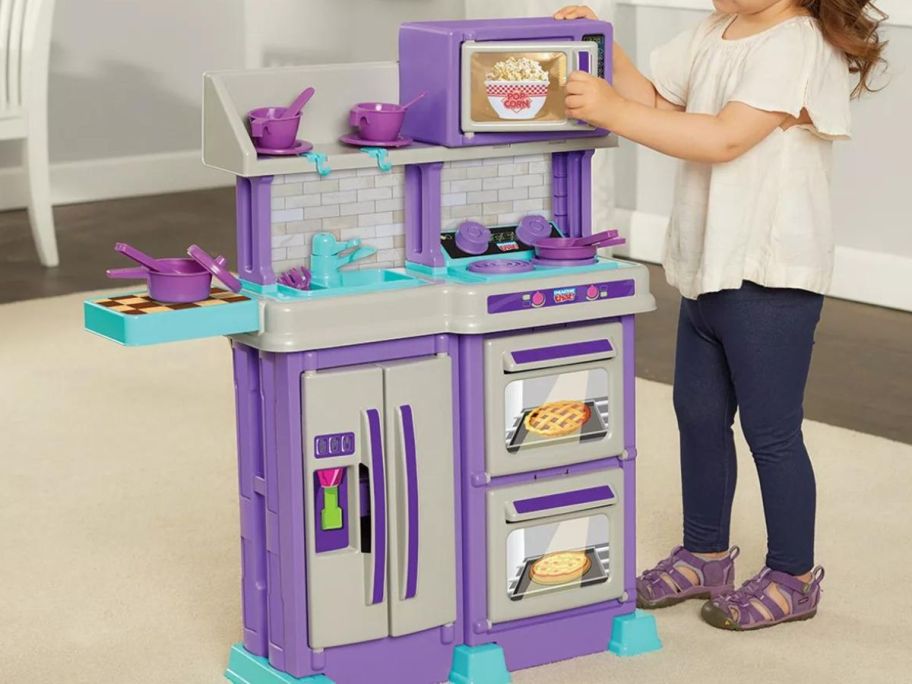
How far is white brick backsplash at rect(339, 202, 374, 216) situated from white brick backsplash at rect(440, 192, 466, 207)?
0.32 feet

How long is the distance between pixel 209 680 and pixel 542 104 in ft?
2.55

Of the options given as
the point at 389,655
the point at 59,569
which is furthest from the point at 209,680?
the point at 59,569

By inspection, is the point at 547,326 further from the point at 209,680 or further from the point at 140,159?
the point at 140,159

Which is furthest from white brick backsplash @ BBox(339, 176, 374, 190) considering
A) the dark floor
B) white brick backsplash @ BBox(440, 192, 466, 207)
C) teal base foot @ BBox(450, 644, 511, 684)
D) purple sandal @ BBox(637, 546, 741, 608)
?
the dark floor

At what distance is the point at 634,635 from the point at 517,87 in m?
0.67

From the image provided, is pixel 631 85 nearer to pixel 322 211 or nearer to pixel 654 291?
pixel 322 211

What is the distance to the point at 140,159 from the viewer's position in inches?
205

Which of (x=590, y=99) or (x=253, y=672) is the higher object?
(x=590, y=99)

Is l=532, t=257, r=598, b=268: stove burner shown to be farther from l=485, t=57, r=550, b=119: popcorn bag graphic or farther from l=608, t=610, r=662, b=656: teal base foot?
l=608, t=610, r=662, b=656: teal base foot

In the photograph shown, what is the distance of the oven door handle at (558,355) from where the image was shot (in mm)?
1806

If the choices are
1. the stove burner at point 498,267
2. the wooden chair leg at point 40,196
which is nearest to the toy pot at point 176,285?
the stove burner at point 498,267

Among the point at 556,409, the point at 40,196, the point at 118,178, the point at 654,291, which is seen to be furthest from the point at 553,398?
the point at 118,178

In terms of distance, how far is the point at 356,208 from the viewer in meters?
1.82

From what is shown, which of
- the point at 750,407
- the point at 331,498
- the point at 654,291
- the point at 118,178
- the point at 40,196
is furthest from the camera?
the point at 118,178
